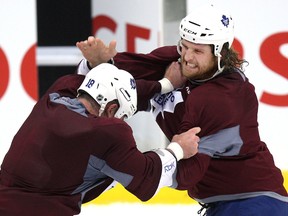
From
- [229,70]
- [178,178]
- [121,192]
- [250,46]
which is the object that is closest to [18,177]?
[178,178]

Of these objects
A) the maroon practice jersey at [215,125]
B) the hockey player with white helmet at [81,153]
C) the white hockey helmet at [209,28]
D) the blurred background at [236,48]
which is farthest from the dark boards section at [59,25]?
the hockey player with white helmet at [81,153]

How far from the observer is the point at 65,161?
3.11 m

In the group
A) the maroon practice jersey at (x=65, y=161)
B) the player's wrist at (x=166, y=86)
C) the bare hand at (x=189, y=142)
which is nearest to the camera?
the maroon practice jersey at (x=65, y=161)

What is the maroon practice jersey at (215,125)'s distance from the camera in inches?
131

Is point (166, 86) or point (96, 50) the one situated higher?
point (96, 50)

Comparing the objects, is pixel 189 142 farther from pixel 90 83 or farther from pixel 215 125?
pixel 90 83

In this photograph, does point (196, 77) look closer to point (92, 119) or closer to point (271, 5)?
point (92, 119)

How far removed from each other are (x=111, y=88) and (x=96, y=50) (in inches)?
11.7

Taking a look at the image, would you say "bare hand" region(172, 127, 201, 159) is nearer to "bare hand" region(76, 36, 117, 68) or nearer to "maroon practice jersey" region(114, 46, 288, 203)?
"maroon practice jersey" region(114, 46, 288, 203)

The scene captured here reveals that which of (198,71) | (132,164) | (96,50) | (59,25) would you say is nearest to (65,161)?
(132,164)

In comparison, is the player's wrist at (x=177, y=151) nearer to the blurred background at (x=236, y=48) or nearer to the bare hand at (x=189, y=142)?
the bare hand at (x=189, y=142)

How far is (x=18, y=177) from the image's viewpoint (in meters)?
3.18

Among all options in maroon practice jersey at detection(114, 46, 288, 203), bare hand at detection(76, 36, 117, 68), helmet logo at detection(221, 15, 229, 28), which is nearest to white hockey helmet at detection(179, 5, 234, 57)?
helmet logo at detection(221, 15, 229, 28)

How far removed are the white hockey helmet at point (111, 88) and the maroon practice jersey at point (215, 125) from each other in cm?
22
